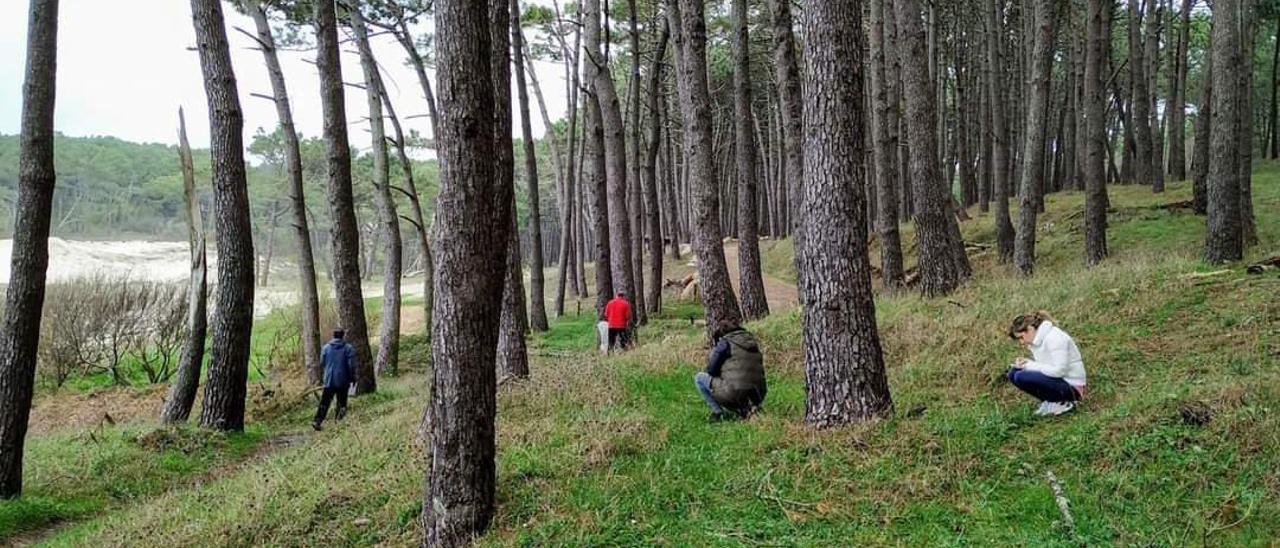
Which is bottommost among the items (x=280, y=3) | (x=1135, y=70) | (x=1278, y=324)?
(x=1278, y=324)

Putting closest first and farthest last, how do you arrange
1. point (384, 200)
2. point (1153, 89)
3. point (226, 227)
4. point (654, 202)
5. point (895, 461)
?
1. point (895, 461)
2. point (226, 227)
3. point (384, 200)
4. point (654, 202)
5. point (1153, 89)

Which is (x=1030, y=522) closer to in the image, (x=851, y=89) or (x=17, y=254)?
(x=851, y=89)

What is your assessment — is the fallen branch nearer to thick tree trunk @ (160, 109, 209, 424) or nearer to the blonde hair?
the blonde hair

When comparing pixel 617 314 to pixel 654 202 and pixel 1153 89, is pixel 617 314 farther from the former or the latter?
pixel 1153 89

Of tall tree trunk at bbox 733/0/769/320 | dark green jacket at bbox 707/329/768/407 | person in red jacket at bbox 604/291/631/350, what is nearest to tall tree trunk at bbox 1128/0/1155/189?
tall tree trunk at bbox 733/0/769/320

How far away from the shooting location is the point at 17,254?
27.1ft

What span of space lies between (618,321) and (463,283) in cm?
900

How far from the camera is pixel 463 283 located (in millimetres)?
5176

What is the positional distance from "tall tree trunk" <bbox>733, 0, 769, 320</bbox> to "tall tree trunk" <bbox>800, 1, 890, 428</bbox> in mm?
7110

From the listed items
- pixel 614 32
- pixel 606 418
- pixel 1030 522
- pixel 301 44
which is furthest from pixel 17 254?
pixel 614 32

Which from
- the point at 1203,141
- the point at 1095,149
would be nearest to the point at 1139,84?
the point at 1203,141

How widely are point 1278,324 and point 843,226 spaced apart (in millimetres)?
4865

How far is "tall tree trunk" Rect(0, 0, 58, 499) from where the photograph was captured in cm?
817

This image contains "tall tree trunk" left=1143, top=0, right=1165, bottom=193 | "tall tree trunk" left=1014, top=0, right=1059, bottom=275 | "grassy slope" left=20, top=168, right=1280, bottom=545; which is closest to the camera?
"grassy slope" left=20, top=168, right=1280, bottom=545
